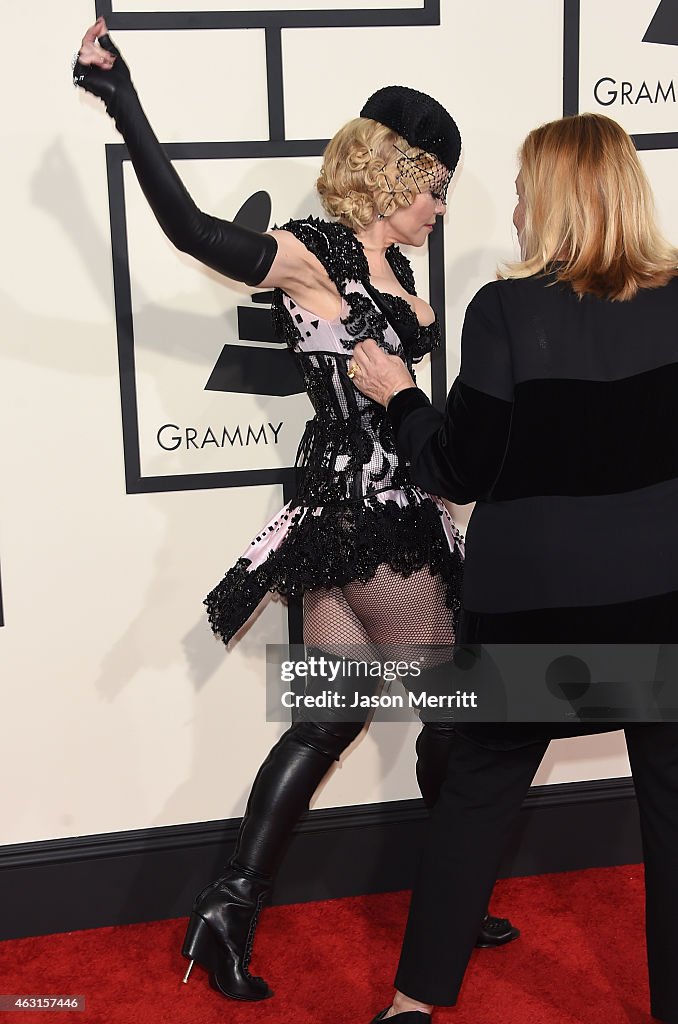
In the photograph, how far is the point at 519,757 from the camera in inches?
66.8

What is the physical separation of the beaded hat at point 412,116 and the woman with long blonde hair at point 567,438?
1.08 ft

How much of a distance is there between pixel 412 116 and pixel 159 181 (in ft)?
1.69

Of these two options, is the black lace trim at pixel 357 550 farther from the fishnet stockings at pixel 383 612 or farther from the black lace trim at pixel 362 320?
the black lace trim at pixel 362 320

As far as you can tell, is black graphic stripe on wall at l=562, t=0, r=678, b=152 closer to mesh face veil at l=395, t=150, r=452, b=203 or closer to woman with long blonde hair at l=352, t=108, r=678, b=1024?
mesh face veil at l=395, t=150, r=452, b=203

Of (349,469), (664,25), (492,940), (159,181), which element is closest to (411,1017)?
(492,940)

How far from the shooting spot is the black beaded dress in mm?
1904

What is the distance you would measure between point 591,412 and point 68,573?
127cm

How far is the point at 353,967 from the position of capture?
2.22m

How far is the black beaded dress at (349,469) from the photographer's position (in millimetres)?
1904

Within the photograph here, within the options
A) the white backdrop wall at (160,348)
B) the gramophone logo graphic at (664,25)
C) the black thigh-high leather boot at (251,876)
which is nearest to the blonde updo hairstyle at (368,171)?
the white backdrop wall at (160,348)

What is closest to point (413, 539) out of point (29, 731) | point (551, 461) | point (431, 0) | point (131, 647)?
point (551, 461)

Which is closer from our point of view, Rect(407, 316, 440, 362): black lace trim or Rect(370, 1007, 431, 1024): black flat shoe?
Rect(370, 1007, 431, 1024): black flat shoe

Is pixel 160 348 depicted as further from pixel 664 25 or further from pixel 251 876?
pixel 664 25

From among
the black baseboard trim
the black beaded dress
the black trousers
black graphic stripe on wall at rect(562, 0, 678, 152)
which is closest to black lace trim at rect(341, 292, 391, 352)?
the black beaded dress
